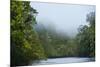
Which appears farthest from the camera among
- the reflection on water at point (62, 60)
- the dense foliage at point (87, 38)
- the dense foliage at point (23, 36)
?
the dense foliage at point (87, 38)

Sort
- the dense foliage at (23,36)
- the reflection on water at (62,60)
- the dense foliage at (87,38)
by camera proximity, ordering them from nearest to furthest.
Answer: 1. the dense foliage at (23,36)
2. the reflection on water at (62,60)
3. the dense foliage at (87,38)

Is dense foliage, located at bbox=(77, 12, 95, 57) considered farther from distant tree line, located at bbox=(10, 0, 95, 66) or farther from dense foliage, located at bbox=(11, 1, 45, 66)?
dense foliage, located at bbox=(11, 1, 45, 66)

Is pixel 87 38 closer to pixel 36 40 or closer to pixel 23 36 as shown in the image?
pixel 36 40

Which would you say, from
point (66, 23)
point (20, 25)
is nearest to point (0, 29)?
point (20, 25)

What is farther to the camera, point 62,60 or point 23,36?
point 62,60

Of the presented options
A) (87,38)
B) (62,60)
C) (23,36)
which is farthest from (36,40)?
(87,38)

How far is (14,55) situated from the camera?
8.15 ft

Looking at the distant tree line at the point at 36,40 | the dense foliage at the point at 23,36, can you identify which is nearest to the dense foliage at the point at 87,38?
the distant tree line at the point at 36,40

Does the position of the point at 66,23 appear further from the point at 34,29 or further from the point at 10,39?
the point at 10,39

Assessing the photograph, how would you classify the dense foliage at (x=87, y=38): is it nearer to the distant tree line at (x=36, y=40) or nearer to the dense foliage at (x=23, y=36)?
the distant tree line at (x=36, y=40)

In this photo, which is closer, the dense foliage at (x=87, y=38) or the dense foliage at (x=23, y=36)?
the dense foliage at (x=23, y=36)

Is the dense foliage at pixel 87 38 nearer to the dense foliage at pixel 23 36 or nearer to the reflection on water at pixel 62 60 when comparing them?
the reflection on water at pixel 62 60

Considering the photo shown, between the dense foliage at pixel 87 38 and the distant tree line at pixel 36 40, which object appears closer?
the distant tree line at pixel 36 40

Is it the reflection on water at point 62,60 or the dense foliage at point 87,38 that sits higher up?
the dense foliage at point 87,38
